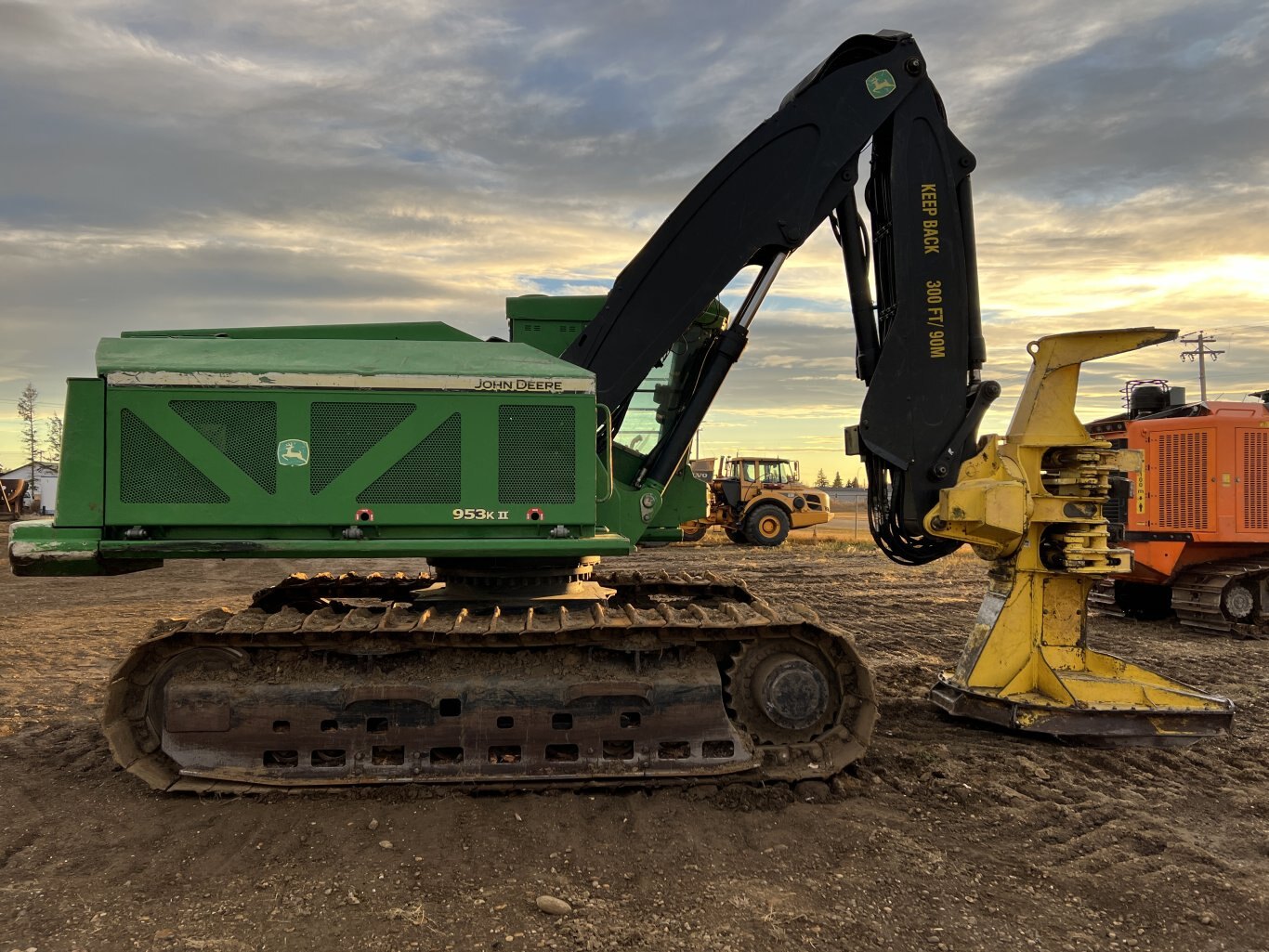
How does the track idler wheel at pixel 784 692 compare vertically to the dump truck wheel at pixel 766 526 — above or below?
below

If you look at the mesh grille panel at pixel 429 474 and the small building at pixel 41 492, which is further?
the small building at pixel 41 492

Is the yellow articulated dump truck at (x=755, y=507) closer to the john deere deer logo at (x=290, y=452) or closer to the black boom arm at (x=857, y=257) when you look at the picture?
the black boom arm at (x=857, y=257)

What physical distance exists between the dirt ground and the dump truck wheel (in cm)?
1700

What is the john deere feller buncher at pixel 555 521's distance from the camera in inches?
203

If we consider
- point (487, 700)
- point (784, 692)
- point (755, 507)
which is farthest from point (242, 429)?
point (755, 507)

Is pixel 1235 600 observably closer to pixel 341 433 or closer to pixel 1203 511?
pixel 1203 511

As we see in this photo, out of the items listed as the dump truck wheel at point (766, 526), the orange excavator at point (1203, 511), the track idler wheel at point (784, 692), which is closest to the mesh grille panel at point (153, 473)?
the track idler wheel at point (784, 692)

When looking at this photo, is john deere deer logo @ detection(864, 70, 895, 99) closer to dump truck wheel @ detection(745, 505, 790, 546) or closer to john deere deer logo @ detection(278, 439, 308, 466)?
john deere deer logo @ detection(278, 439, 308, 466)

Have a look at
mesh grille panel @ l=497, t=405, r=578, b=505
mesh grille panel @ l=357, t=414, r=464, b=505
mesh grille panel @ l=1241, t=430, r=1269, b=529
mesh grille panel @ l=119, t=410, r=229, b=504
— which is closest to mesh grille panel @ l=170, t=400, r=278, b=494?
mesh grille panel @ l=119, t=410, r=229, b=504

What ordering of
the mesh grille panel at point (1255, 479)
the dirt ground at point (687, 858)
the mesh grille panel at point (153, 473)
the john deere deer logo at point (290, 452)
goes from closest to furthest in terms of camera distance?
the dirt ground at point (687, 858), the mesh grille panel at point (153, 473), the john deere deer logo at point (290, 452), the mesh grille panel at point (1255, 479)

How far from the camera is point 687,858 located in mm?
4371

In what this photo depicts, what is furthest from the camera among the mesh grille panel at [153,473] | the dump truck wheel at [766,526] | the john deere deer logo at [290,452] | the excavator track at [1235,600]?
the dump truck wheel at [766,526]

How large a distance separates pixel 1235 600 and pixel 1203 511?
1.15m

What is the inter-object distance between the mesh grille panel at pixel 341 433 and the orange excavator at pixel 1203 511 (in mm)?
9221
